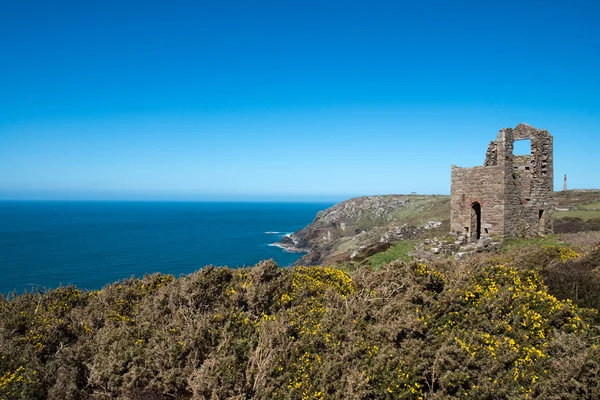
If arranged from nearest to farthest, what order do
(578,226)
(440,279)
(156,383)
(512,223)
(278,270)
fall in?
(156,383) → (440,279) → (278,270) → (512,223) → (578,226)

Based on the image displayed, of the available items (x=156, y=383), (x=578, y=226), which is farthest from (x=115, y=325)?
(x=578, y=226)

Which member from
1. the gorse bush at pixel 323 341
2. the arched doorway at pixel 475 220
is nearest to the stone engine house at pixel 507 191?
the arched doorway at pixel 475 220

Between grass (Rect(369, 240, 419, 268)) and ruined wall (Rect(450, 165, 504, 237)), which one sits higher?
ruined wall (Rect(450, 165, 504, 237))

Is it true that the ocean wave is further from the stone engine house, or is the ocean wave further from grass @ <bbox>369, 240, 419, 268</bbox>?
the stone engine house

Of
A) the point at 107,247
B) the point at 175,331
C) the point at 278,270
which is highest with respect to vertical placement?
the point at 278,270

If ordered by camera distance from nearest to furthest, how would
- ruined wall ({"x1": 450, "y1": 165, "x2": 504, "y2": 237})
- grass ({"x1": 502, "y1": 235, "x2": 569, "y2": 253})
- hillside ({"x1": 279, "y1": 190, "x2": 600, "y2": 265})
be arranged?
grass ({"x1": 502, "y1": 235, "x2": 569, "y2": 253}) → ruined wall ({"x1": 450, "y1": 165, "x2": 504, "y2": 237}) → hillside ({"x1": 279, "y1": 190, "x2": 600, "y2": 265})

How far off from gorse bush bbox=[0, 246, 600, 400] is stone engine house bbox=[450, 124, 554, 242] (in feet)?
42.2

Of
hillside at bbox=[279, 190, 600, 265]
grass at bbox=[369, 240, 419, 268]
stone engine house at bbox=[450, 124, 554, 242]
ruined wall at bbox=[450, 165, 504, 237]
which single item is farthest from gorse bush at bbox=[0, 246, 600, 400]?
hillside at bbox=[279, 190, 600, 265]

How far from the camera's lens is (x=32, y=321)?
8.32 m

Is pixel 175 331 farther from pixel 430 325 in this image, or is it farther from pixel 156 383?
pixel 430 325

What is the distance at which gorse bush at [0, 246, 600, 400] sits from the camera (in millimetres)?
5801

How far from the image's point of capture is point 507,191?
67.4 ft

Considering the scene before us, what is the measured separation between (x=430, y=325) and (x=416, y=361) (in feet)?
3.68

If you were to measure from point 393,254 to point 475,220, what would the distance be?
223 inches
